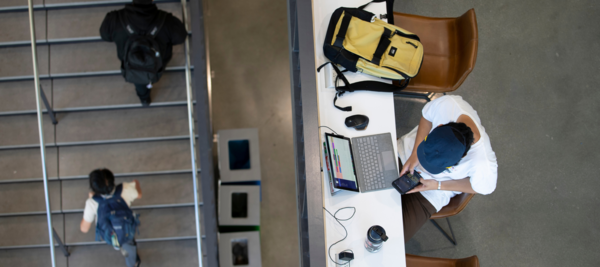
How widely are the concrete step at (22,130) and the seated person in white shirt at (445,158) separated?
10.7 ft

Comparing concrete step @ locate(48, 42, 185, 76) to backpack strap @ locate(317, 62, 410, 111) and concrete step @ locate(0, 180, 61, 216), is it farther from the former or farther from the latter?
backpack strap @ locate(317, 62, 410, 111)

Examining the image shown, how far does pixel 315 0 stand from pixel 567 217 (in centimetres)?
305

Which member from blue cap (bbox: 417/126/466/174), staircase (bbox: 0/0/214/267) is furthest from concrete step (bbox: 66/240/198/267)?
blue cap (bbox: 417/126/466/174)

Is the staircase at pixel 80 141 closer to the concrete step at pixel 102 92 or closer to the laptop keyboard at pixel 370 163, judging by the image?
the concrete step at pixel 102 92

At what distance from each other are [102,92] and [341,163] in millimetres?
2513

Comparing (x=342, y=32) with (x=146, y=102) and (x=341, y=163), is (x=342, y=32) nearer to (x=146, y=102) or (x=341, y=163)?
(x=341, y=163)

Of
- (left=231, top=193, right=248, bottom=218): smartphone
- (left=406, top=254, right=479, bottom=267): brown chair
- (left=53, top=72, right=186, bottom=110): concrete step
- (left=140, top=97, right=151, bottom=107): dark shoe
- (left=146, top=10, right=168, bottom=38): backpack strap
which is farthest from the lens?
(left=231, top=193, right=248, bottom=218): smartphone

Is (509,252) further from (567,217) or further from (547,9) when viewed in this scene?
(547,9)

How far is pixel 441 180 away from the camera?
2256 mm

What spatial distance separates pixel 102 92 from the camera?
10.9ft

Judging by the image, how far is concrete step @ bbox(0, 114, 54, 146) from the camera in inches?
131

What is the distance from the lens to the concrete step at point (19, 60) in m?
3.32

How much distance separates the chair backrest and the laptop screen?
0.74 meters

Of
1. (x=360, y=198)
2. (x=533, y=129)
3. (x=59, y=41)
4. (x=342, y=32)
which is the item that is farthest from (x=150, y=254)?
(x=533, y=129)
